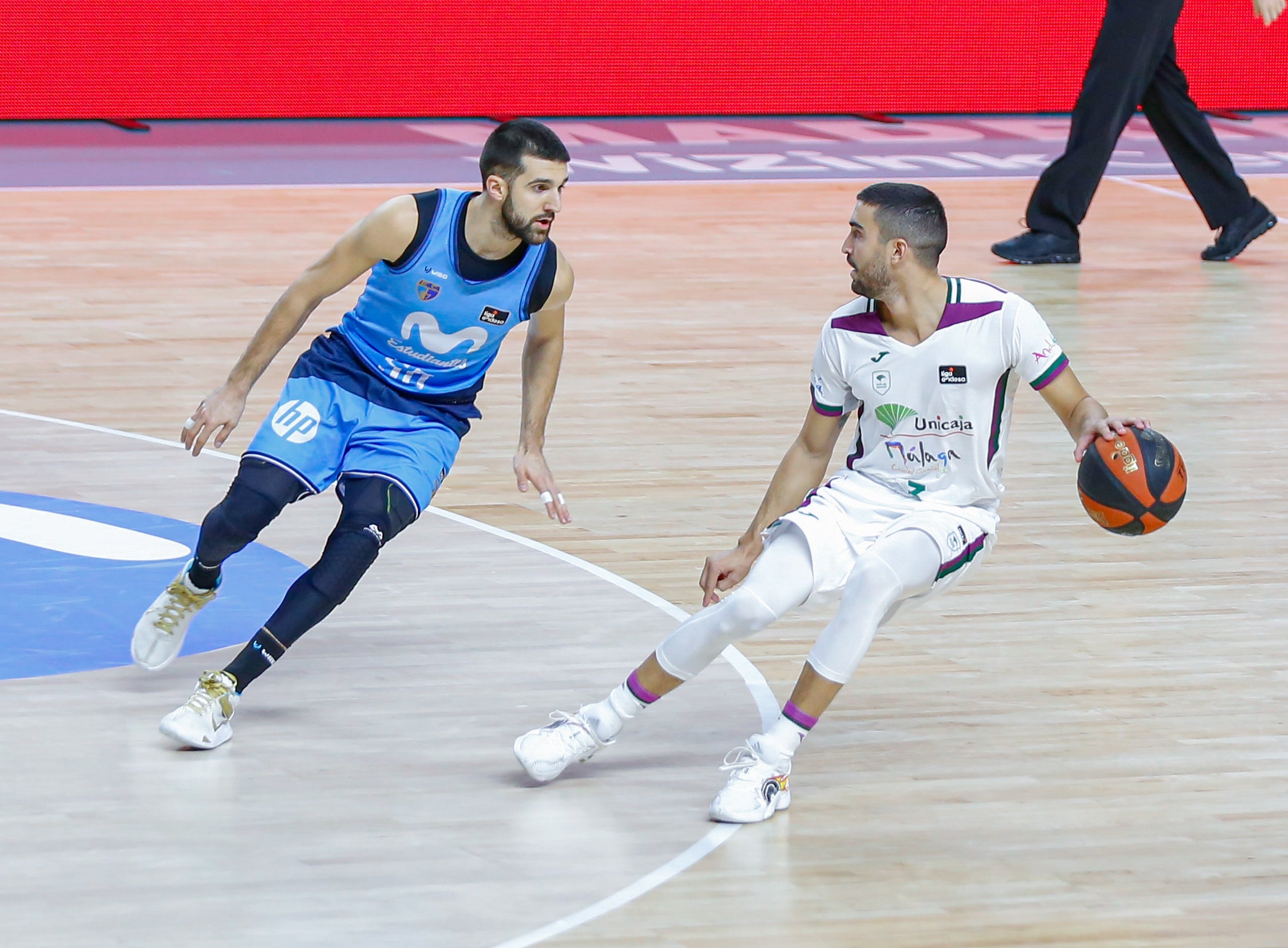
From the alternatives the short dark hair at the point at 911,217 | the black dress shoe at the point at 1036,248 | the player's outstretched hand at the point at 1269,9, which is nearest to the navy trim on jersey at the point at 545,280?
the short dark hair at the point at 911,217

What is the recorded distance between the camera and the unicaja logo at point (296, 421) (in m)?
4.56

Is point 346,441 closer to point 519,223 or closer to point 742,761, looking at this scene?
point 519,223

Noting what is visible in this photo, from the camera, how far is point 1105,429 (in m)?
4.07

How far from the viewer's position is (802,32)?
15.1 metres

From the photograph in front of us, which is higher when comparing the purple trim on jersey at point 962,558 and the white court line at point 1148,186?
the purple trim on jersey at point 962,558

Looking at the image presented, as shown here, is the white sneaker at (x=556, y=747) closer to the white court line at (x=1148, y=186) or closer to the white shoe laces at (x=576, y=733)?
the white shoe laces at (x=576, y=733)

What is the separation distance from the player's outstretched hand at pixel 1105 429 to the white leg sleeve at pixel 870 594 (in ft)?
1.20

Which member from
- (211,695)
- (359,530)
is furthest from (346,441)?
(211,695)

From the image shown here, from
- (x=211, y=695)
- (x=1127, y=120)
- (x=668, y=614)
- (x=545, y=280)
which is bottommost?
(x=1127, y=120)

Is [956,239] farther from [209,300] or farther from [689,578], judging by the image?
[689,578]

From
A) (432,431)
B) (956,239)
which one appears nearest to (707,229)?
(956,239)

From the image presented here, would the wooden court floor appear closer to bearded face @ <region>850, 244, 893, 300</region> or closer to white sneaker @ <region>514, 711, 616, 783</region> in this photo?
white sneaker @ <region>514, 711, 616, 783</region>

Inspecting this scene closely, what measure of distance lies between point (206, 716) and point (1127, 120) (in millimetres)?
7156

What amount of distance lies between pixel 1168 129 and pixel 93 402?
5.84 m
